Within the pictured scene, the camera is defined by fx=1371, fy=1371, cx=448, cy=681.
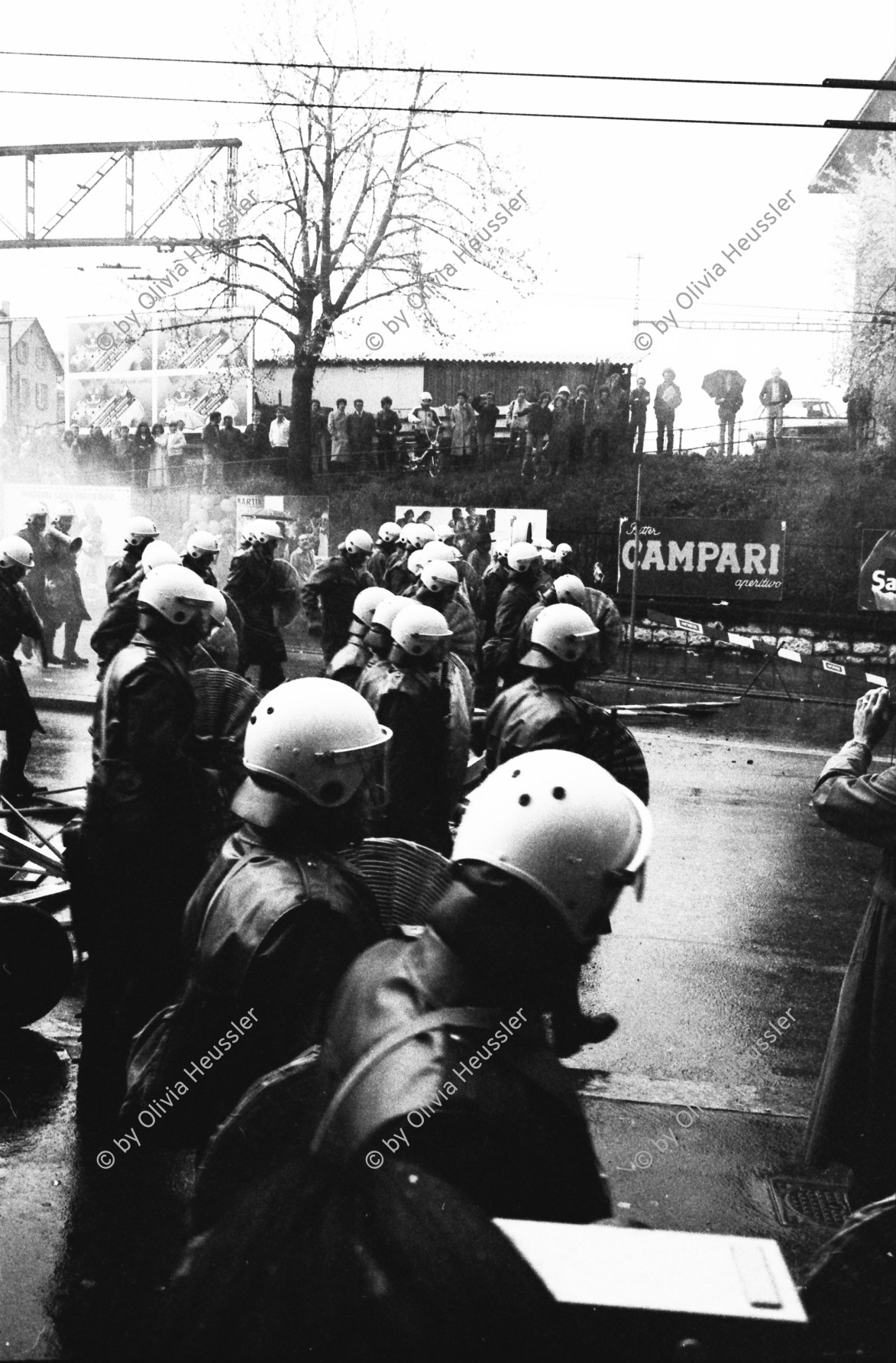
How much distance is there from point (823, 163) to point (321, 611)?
103 feet

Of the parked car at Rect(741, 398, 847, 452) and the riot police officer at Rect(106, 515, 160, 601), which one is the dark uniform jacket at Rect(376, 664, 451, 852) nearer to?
the riot police officer at Rect(106, 515, 160, 601)

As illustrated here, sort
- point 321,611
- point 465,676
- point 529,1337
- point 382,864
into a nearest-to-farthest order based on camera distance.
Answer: point 529,1337 < point 382,864 < point 465,676 < point 321,611

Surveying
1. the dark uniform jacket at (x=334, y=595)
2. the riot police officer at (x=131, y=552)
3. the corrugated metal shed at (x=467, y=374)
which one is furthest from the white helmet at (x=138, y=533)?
the corrugated metal shed at (x=467, y=374)

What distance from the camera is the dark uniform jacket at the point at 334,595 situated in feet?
44.0

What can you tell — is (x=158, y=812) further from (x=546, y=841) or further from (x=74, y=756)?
(x=74, y=756)

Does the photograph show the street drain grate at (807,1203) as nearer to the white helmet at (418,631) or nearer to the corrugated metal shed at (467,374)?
the white helmet at (418,631)

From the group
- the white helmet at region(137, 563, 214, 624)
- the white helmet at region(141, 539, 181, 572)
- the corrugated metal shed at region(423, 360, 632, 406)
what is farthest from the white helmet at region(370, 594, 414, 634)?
the corrugated metal shed at region(423, 360, 632, 406)

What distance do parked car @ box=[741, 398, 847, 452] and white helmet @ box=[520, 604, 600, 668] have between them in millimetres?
22646

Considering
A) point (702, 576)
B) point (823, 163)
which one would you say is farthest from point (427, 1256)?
point (823, 163)

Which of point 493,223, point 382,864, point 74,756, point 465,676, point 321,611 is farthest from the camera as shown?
point 493,223

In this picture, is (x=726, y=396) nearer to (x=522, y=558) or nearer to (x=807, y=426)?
(x=807, y=426)

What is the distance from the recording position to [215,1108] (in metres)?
2.77

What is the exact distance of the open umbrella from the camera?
1107 inches

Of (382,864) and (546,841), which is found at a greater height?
(546,841)
